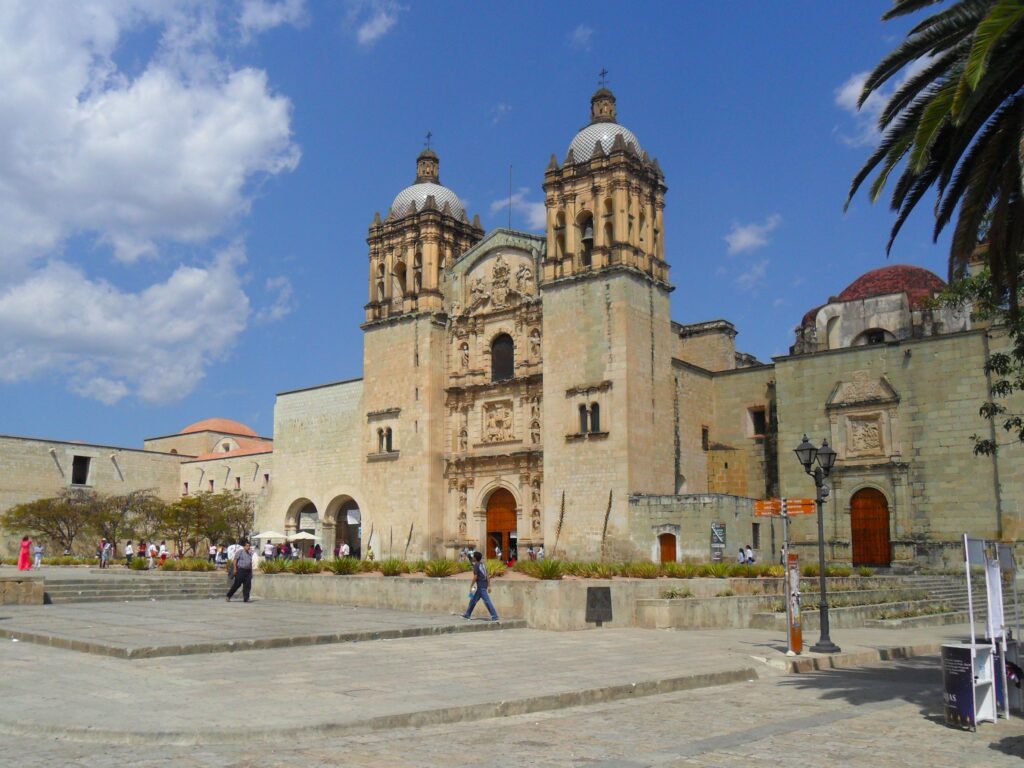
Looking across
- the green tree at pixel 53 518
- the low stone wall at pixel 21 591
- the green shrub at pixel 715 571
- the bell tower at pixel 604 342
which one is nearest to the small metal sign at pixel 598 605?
the green shrub at pixel 715 571

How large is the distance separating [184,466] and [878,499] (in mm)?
39653

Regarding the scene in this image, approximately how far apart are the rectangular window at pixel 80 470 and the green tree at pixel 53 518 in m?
4.20

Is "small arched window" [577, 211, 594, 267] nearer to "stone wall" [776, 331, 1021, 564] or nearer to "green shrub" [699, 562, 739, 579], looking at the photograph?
"stone wall" [776, 331, 1021, 564]

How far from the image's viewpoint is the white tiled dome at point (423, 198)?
141ft

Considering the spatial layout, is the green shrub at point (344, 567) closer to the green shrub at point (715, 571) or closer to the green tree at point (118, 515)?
the green shrub at point (715, 571)

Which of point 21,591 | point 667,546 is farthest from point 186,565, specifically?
point 667,546

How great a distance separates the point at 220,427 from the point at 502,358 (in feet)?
109

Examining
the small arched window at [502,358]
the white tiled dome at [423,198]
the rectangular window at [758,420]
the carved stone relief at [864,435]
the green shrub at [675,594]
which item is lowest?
the green shrub at [675,594]

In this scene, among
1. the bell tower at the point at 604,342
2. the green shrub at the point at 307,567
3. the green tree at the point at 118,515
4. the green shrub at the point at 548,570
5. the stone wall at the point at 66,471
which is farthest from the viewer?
the stone wall at the point at 66,471

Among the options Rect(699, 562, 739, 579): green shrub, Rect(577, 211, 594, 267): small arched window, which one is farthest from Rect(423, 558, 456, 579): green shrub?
Rect(577, 211, 594, 267): small arched window

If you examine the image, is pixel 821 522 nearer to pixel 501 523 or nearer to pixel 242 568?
pixel 242 568

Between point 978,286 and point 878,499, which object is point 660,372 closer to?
point 878,499

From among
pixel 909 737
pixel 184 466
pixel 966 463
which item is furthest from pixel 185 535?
pixel 909 737

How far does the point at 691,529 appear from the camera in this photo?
3148 centimetres
